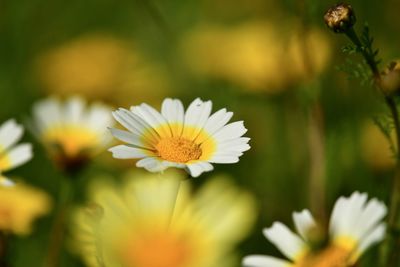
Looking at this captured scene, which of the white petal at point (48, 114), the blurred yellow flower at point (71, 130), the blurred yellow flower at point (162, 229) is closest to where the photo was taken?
the blurred yellow flower at point (162, 229)

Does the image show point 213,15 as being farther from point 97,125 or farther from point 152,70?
point 97,125

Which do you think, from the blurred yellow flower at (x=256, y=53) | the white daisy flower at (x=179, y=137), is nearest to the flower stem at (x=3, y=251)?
the white daisy flower at (x=179, y=137)

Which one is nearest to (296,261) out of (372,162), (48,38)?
(372,162)

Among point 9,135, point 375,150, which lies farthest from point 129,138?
point 375,150

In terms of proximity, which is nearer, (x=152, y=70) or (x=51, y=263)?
(x=51, y=263)

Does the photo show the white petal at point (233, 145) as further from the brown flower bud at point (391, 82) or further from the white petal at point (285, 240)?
the brown flower bud at point (391, 82)

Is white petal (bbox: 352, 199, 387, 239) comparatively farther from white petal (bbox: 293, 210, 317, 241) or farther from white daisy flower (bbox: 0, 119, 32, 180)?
white daisy flower (bbox: 0, 119, 32, 180)

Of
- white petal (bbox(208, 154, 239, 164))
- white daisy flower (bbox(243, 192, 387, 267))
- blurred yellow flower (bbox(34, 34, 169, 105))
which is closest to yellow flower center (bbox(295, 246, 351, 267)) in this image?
white daisy flower (bbox(243, 192, 387, 267))
